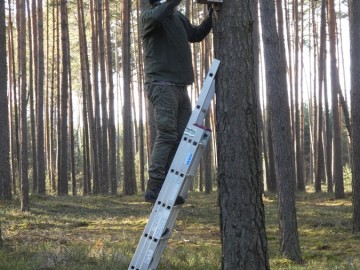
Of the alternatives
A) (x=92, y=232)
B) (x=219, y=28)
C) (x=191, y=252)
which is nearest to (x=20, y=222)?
(x=92, y=232)

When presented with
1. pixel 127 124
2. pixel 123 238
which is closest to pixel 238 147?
pixel 123 238

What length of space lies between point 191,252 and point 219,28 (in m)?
3.56

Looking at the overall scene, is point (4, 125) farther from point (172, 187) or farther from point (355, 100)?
point (172, 187)

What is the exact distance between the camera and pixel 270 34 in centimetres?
662

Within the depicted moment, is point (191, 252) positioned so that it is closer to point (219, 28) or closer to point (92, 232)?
point (92, 232)

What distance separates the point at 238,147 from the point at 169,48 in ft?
4.32

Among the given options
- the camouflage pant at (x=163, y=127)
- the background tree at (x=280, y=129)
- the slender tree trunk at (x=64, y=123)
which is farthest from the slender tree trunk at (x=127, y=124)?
the camouflage pant at (x=163, y=127)

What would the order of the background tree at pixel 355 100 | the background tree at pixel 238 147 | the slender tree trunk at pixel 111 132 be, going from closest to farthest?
1. the background tree at pixel 238 147
2. the background tree at pixel 355 100
3. the slender tree trunk at pixel 111 132

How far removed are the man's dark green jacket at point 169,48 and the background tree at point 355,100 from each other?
5.11m

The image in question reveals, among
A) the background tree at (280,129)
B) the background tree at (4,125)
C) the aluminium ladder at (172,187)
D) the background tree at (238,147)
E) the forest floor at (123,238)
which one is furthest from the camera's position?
the background tree at (4,125)

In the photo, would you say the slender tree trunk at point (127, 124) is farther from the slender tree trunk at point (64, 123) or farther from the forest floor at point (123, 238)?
the forest floor at point (123, 238)

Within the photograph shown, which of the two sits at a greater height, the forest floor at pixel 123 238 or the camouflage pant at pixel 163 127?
the camouflage pant at pixel 163 127

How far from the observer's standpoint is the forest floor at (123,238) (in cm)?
567

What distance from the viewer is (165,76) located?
4473 millimetres
